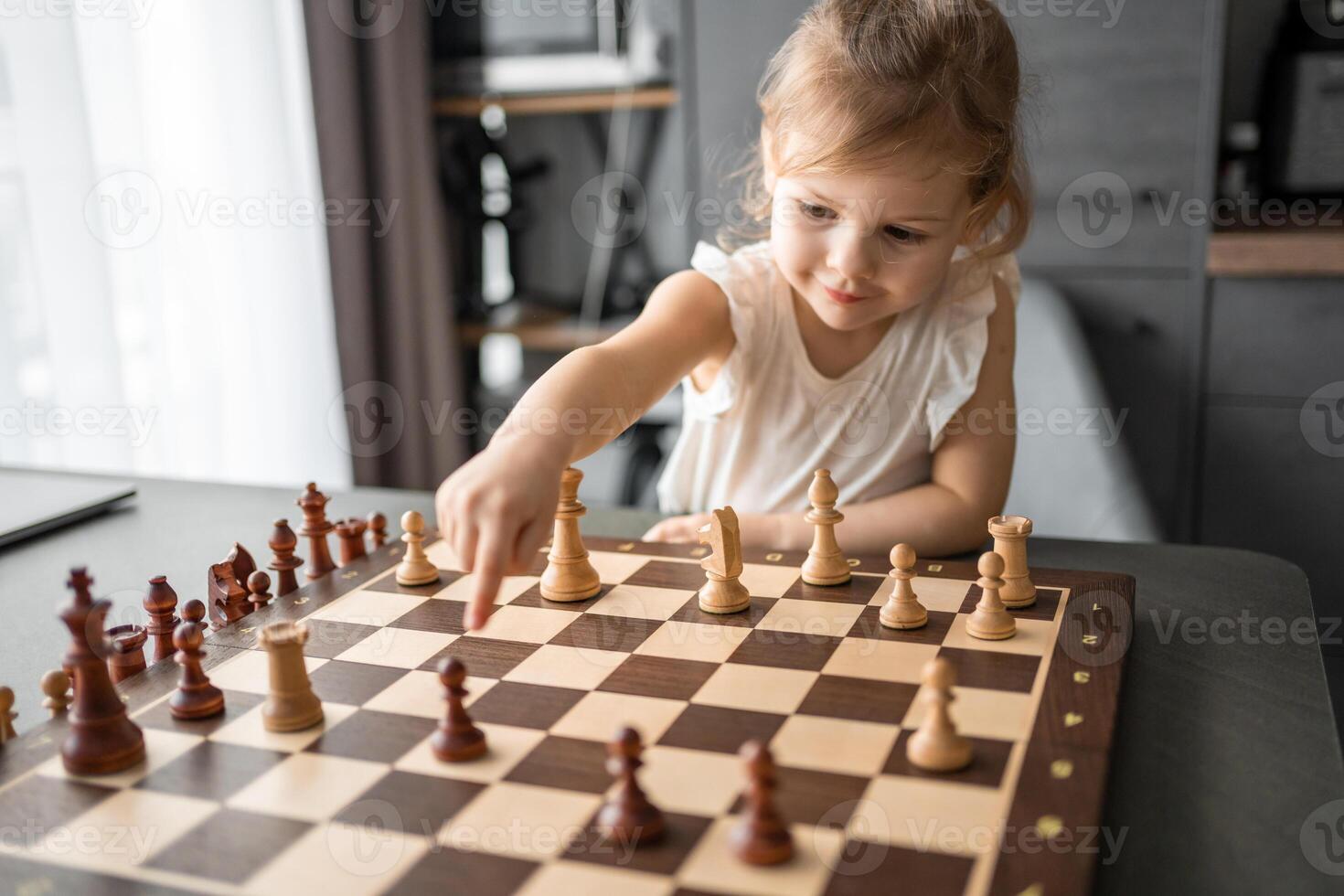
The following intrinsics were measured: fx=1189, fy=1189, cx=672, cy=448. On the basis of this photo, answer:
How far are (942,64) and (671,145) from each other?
214cm

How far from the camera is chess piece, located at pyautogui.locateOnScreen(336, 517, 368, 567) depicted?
1.28 meters

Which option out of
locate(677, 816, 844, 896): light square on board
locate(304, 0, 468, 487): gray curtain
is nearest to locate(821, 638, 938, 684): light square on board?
locate(677, 816, 844, 896): light square on board

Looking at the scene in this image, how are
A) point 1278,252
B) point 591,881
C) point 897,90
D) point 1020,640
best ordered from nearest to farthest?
1. point 591,881
2. point 1020,640
3. point 897,90
4. point 1278,252

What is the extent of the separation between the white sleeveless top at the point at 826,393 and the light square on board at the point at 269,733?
0.87 meters

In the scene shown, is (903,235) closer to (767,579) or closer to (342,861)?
(767,579)

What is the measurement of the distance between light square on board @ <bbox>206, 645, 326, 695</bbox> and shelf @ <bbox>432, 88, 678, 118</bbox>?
7.88 ft

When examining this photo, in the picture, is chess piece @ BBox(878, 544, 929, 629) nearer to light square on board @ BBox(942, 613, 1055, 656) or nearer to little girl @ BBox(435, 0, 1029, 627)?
light square on board @ BBox(942, 613, 1055, 656)

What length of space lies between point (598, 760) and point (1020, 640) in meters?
0.40

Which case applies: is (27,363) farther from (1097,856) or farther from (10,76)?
(1097,856)

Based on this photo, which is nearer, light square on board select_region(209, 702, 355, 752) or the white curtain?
light square on board select_region(209, 702, 355, 752)

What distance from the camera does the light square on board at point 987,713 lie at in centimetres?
83

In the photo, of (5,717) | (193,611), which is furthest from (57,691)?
(193,611)

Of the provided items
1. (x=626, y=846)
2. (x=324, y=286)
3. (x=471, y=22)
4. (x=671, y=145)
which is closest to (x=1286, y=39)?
(x=671, y=145)

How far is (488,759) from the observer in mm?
816
